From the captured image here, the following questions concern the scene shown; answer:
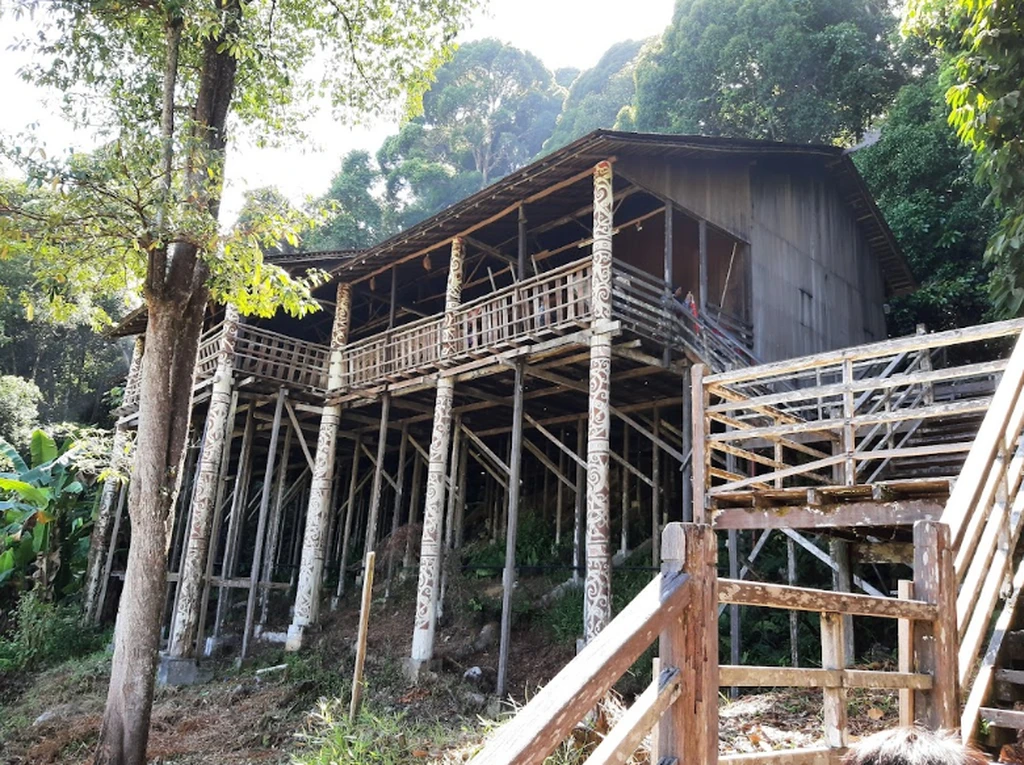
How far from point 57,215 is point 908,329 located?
62.6 feet

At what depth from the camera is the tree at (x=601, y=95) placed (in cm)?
3512

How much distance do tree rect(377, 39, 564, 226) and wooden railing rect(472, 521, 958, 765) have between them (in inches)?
1503

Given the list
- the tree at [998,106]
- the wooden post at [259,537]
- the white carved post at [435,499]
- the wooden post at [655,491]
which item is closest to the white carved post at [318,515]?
the wooden post at [259,537]

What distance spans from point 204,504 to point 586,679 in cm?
1359

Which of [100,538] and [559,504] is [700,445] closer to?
[559,504]

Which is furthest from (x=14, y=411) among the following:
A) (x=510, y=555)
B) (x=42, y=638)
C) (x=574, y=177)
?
(x=574, y=177)

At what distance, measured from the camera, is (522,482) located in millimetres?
18219

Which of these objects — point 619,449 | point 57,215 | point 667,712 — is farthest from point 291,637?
point 667,712

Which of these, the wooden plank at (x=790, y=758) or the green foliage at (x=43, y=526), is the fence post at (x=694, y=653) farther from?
the green foliage at (x=43, y=526)

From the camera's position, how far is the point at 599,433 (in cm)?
1025

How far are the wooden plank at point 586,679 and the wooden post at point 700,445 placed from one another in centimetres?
440

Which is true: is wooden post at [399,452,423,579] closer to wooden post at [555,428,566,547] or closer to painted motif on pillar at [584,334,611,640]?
wooden post at [555,428,566,547]

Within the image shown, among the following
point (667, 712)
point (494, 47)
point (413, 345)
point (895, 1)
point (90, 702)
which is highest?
point (494, 47)

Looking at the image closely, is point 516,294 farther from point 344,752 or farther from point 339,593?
point 339,593
